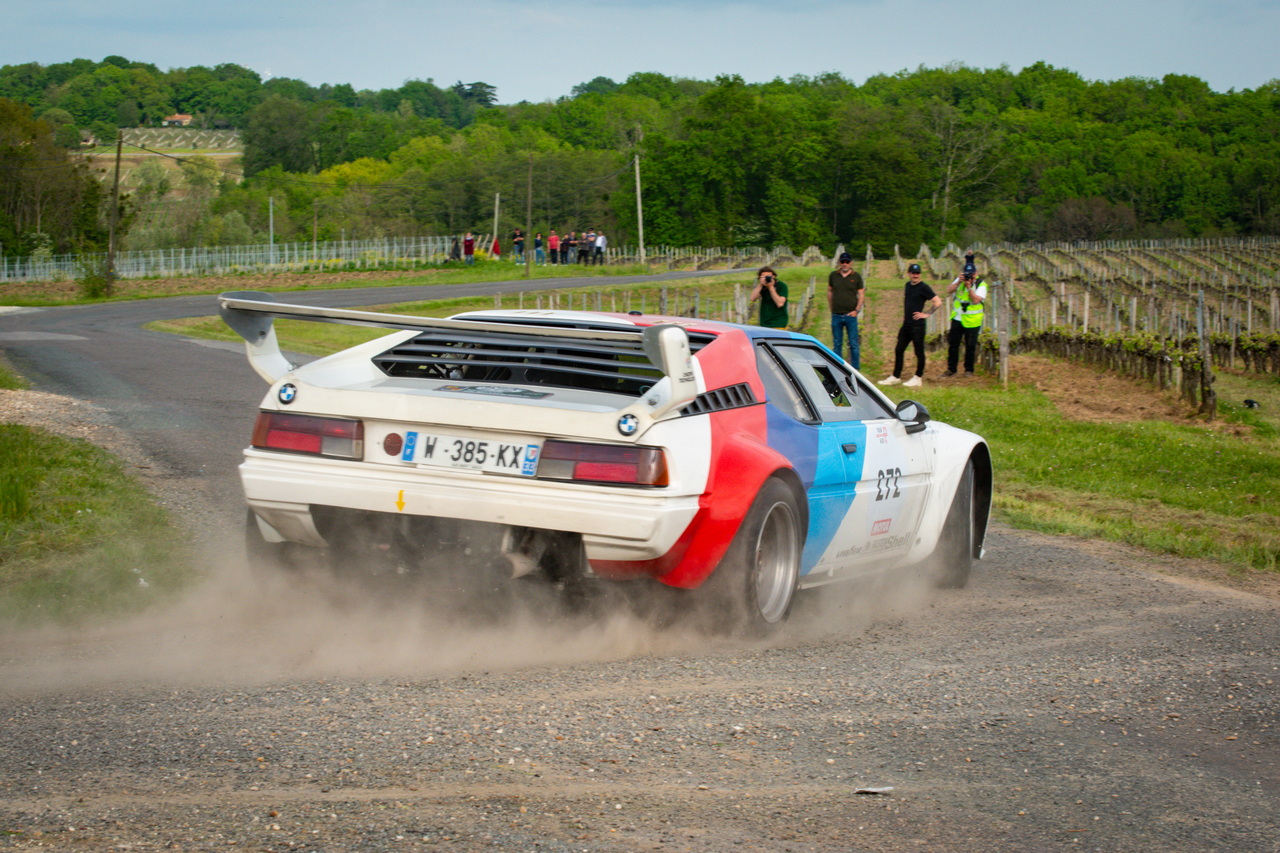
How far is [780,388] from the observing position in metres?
5.77

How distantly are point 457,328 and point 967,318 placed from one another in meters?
16.1

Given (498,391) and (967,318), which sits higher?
(967,318)

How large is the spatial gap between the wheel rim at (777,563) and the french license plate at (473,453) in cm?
110

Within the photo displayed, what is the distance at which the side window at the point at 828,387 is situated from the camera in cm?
605

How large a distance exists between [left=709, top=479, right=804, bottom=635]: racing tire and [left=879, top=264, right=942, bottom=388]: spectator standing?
→ 12305mm

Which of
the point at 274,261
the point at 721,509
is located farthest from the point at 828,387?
the point at 274,261

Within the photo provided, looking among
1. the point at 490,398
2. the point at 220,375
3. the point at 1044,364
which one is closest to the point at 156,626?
the point at 490,398

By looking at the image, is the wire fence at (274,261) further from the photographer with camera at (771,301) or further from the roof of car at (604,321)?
the roof of car at (604,321)

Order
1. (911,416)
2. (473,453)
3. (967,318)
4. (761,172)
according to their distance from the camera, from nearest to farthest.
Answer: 1. (473,453)
2. (911,416)
3. (967,318)
4. (761,172)

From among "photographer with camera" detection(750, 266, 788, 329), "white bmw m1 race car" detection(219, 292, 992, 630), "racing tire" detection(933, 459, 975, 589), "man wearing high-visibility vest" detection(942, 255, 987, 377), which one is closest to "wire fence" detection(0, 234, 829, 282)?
"man wearing high-visibility vest" detection(942, 255, 987, 377)

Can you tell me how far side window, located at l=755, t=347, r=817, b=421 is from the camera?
18.6ft

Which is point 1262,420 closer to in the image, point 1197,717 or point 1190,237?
point 1197,717

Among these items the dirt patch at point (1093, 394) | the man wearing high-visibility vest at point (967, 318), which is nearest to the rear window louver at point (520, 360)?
the dirt patch at point (1093, 394)

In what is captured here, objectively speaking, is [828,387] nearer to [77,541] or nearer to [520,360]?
[520,360]
